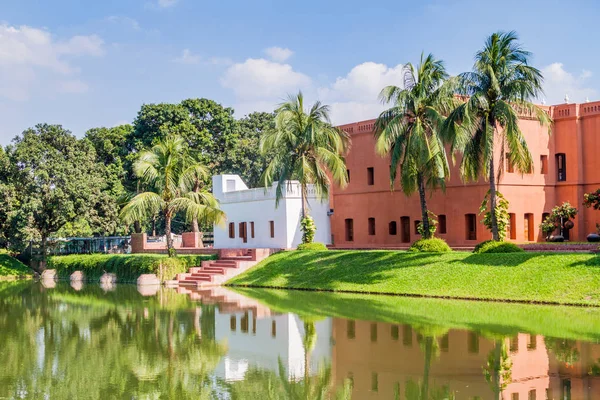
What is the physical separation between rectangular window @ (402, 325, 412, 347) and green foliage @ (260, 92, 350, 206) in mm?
16599

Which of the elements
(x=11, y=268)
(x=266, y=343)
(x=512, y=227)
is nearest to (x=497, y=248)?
(x=512, y=227)

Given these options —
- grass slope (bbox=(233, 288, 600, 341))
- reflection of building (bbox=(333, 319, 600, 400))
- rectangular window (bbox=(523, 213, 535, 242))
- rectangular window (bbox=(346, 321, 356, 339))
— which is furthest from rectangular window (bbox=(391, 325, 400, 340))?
rectangular window (bbox=(523, 213, 535, 242))

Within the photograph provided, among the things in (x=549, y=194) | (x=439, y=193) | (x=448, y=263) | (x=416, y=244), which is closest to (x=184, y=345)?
(x=448, y=263)

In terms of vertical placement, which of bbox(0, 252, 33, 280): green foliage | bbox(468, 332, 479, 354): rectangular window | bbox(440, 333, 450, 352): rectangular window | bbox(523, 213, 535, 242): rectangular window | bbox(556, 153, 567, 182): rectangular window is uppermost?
bbox(556, 153, 567, 182): rectangular window

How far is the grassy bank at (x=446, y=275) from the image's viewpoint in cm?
2277

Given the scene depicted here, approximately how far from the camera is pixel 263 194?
40438 millimetres

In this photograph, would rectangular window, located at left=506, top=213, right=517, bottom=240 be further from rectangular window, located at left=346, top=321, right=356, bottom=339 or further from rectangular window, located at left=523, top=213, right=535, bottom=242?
rectangular window, located at left=346, top=321, right=356, bottom=339

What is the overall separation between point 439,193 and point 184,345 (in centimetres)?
2149

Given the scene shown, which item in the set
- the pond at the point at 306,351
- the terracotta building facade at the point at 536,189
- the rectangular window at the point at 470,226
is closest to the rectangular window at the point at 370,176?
the terracotta building facade at the point at 536,189

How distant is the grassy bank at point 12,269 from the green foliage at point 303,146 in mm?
19399

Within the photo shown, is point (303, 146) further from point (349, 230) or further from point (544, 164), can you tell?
point (544, 164)

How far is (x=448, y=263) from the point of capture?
27172mm

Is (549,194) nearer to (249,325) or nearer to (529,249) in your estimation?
(529,249)

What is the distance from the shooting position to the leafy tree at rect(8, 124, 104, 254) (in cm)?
4350
